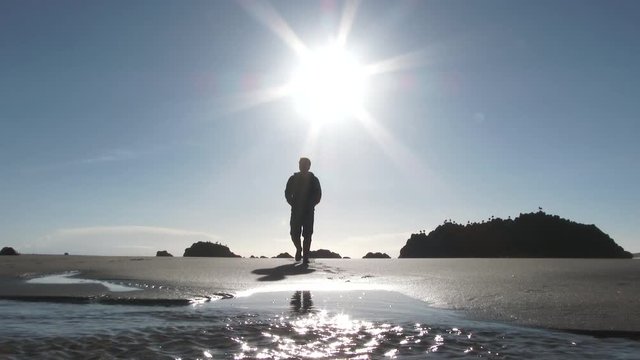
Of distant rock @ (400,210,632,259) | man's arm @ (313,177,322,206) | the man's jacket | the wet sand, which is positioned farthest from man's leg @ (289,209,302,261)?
distant rock @ (400,210,632,259)

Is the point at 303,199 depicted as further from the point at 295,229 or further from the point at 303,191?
the point at 295,229

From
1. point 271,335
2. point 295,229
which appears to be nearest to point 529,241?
point 295,229

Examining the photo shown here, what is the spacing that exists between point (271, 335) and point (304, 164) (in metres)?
9.65

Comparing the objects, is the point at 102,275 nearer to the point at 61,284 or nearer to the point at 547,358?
the point at 61,284

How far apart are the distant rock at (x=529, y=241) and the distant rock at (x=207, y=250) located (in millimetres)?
9511

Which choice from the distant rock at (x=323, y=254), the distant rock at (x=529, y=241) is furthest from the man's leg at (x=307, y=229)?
the distant rock at (x=529, y=241)

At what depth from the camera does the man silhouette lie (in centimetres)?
1285

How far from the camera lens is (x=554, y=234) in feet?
72.2

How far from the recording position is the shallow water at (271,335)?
2.96 meters

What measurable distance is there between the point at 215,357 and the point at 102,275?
21.1ft

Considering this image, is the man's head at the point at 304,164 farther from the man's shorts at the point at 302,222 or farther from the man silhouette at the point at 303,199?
the man's shorts at the point at 302,222

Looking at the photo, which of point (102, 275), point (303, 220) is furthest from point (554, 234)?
point (102, 275)

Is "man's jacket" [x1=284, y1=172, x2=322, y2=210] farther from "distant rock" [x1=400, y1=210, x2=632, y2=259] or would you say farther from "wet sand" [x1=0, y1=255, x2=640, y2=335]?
"distant rock" [x1=400, y1=210, x2=632, y2=259]

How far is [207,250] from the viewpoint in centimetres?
2097
